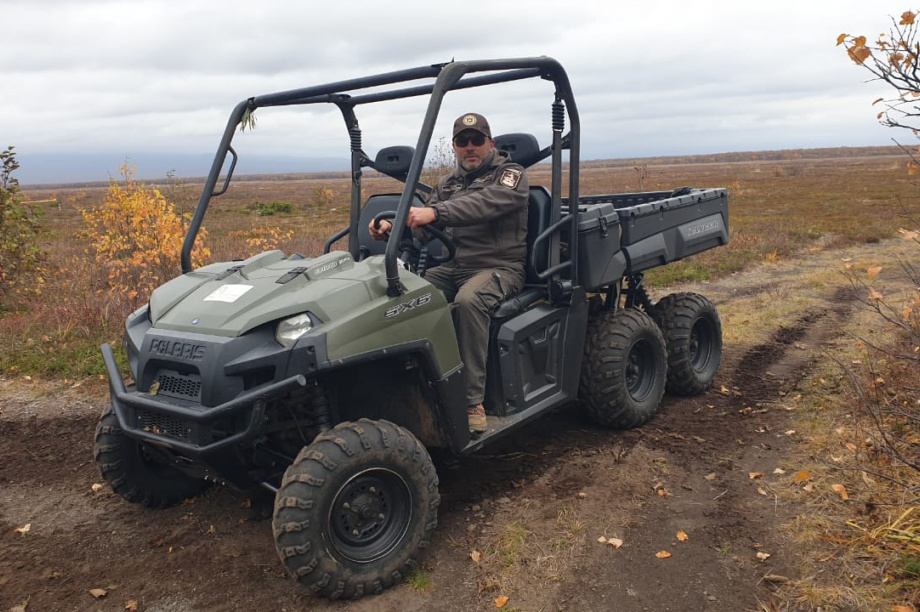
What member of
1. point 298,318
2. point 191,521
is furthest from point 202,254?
point 298,318

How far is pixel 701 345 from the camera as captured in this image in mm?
6387

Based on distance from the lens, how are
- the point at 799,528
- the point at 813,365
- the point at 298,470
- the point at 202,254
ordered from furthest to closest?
the point at 202,254
the point at 813,365
the point at 799,528
the point at 298,470

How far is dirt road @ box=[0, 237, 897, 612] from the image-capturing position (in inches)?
134

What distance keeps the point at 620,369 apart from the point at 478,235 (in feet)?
4.49

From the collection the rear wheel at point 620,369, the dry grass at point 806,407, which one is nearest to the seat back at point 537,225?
the rear wheel at point 620,369

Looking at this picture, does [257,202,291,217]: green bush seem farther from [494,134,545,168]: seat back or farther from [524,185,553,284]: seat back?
[524,185,553,284]: seat back

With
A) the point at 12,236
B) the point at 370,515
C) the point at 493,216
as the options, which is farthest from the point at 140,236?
the point at 370,515

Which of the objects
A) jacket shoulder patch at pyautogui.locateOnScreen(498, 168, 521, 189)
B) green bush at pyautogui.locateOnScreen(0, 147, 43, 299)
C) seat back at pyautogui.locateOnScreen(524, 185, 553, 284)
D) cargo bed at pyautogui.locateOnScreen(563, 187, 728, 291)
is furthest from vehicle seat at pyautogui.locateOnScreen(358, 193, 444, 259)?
green bush at pyautogui.locateOnScreen(0, 147, 43, 299)

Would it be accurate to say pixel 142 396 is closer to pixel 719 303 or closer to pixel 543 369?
pixel 543 369

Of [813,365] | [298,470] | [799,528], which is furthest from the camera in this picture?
[813,365]

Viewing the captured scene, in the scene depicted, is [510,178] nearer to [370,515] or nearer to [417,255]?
[417,255]

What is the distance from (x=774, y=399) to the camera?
232 inches

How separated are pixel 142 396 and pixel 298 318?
778 mm

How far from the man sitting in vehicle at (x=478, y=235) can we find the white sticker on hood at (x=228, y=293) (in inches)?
29.7
